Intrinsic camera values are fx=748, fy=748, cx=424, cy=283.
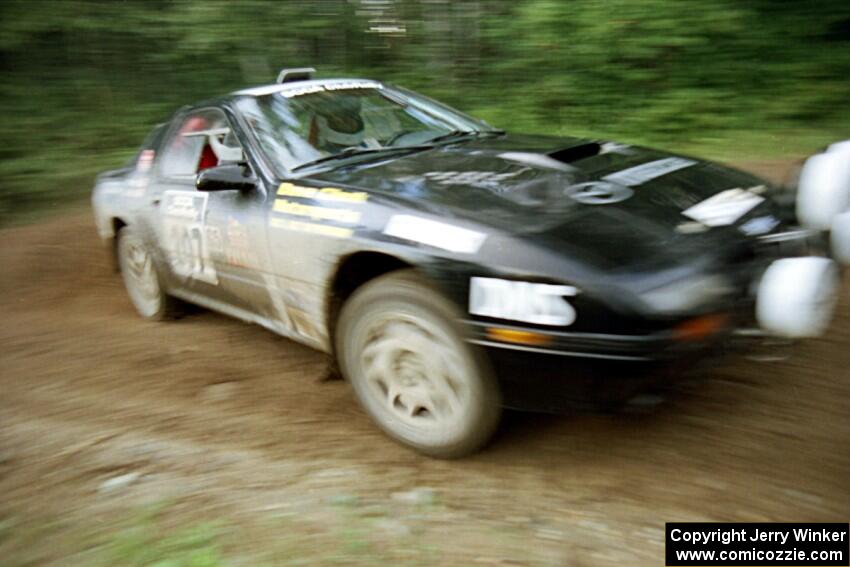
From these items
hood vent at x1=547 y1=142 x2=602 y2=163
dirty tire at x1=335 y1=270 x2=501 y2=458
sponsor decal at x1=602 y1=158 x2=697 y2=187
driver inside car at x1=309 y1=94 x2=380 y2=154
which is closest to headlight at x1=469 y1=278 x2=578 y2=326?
dirty tire at x1=335 y1=270 x2=501 y2=458

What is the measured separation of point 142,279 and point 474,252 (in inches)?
133

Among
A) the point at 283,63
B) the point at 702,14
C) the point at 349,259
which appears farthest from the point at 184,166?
the point at 283,63

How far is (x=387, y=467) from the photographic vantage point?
10.4ft

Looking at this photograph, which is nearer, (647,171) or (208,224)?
(647,171)

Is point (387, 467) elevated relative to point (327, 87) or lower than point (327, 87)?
lower

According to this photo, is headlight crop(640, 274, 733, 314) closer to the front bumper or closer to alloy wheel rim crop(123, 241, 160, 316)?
the front bumper

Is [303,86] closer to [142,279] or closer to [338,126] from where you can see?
[338,126]

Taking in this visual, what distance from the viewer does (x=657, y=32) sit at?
27.6 ft

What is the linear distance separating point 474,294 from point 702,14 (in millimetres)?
6973

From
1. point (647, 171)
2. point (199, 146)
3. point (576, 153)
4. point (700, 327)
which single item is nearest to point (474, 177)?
point (576, 153)

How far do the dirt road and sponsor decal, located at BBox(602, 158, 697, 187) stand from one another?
91 cm

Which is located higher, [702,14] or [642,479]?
[702,14]

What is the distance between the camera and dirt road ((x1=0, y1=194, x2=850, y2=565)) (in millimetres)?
2670

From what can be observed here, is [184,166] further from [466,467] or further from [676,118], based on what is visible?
[676,118]
